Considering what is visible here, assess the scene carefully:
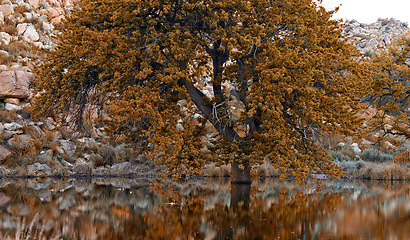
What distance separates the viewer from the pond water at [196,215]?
679 cm

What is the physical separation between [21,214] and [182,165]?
Result: 4.17 meters

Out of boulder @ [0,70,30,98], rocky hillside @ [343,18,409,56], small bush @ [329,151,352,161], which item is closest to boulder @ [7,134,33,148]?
boulder @ [0,70,30,98]

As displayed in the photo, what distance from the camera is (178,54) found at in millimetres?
10805

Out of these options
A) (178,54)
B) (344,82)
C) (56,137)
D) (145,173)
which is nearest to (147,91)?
(178,54)

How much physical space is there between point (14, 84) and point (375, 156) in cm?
1900

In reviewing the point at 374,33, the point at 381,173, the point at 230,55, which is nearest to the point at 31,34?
the point at 230,55

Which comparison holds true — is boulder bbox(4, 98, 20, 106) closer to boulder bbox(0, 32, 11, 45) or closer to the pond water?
boulder bbox(0, 32, 11, 45)

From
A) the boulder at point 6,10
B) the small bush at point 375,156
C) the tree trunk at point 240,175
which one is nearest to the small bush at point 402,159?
the small bush at point 375,156

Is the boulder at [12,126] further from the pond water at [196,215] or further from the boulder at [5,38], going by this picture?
the boulder at [5,38]

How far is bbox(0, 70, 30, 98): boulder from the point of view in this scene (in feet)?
72.5

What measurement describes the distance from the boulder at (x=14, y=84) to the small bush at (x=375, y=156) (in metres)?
17.8

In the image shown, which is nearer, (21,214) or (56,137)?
(21,214)

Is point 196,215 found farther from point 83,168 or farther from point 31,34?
point 31,34

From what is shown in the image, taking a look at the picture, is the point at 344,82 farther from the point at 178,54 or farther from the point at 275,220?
the point at 275,220
